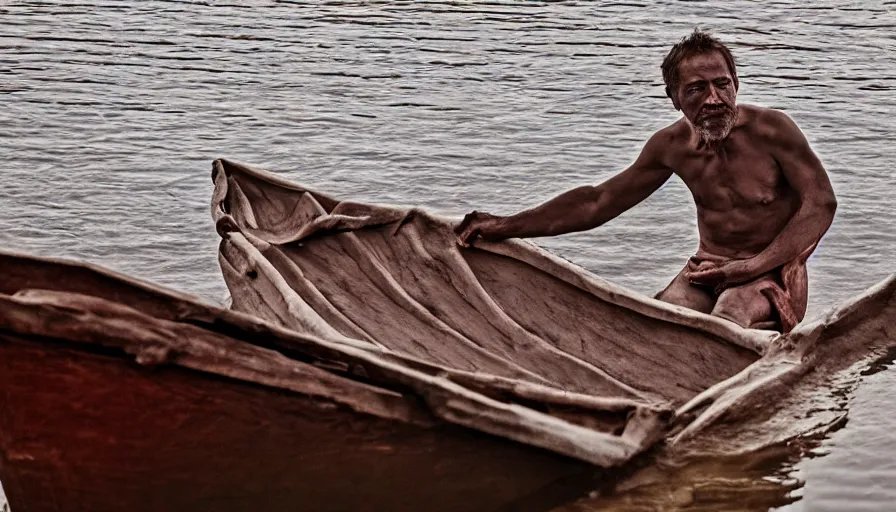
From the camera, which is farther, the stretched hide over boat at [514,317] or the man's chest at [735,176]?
the man's chest at [735,176]

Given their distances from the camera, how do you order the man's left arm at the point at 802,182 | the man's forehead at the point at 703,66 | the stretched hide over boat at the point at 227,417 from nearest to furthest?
1. the stretched hide over boat at the point at 227,417
2. the man's forehead at the point at 703,66
3. the man's left arm at the point at 802,182

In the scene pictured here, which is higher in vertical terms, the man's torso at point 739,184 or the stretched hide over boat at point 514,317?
the man's torso at point 739,184

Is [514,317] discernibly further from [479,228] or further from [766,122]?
[766,122]

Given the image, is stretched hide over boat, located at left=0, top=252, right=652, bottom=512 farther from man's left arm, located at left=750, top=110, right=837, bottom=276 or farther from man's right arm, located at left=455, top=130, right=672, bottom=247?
man's right arm, located at left=455, top=130, right=672, bottom=247

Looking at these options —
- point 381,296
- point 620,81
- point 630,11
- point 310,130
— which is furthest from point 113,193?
point 630,11

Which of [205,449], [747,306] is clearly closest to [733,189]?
[747,306]

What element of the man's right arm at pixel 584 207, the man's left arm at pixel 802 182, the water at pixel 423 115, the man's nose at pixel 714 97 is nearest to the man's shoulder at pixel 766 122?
the man's left arm at pixel 802 182

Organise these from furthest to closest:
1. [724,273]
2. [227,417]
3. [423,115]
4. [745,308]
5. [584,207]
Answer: [423,115], [584,207], [724,273], [745,308], [227,417]

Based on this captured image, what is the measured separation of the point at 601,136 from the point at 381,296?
12.3ft

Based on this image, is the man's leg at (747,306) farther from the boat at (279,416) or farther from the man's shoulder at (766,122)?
the man's shoulder at (766,122)

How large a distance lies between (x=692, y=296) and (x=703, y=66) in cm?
86

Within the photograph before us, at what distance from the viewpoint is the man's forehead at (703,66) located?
14.9 feet

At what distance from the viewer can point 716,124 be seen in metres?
4.64

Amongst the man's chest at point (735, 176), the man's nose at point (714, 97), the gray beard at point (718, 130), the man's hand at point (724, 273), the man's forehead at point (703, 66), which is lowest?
the man's hand at point (724, 273)
